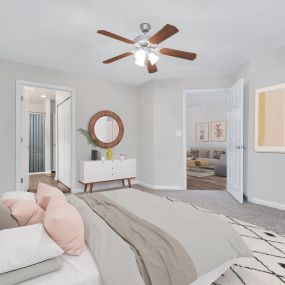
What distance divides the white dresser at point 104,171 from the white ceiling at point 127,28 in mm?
1898

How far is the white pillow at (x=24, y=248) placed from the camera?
87cm

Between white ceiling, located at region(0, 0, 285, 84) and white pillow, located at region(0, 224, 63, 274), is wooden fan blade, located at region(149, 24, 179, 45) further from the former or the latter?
white pillow, located at region(0, 224, 63, 274)

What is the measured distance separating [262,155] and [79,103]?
11.8ft

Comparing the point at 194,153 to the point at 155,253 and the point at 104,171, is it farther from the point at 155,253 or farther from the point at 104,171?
the point at 155,253

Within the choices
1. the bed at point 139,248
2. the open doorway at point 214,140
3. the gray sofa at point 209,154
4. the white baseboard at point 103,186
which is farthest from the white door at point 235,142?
the gray sofa at point 209,154

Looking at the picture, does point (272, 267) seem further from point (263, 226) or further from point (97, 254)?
point (97, 254)

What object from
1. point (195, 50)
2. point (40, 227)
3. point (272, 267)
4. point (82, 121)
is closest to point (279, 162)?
point (272, 267)

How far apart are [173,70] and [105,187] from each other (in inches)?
115

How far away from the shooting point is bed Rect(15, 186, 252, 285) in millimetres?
948

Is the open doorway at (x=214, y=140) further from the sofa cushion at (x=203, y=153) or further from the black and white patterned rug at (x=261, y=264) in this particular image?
the black and white patterned rug at (x=261, y=264)

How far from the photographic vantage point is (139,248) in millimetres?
1102

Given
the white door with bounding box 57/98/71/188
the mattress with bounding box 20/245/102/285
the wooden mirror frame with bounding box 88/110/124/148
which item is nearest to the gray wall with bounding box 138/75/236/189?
the wooden mirror frame with bounding box 88/110/124/148

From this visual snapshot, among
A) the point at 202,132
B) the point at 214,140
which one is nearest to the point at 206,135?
the point at 202,132

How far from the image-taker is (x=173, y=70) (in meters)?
4.08
